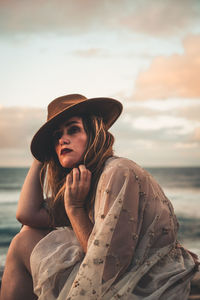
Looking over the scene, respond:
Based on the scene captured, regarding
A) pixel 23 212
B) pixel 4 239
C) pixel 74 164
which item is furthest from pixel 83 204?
pixel 4 239

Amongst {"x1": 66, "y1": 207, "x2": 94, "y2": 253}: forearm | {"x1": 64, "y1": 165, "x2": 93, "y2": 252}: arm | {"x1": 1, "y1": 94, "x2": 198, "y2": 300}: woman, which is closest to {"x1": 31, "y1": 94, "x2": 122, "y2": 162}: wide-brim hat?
{"x1": 1, "y1": 94, "x2": 198, "y2": 300}: woman

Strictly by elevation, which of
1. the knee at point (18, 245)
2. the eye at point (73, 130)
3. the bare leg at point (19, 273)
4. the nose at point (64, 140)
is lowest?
the bare leg at point (19, 273)

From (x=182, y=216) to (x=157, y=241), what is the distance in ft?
36.6

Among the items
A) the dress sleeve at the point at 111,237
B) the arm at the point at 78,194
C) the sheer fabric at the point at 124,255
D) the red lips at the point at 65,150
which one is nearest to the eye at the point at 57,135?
the red lips at the point at 65,150

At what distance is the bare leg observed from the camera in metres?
2.44

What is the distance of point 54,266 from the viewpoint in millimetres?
2131

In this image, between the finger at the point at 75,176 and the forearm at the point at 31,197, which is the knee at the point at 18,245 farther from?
the finger at the point at 75,176

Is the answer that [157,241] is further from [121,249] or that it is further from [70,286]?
[70,286]

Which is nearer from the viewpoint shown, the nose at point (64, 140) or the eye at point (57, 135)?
the nose at point (64, 140)

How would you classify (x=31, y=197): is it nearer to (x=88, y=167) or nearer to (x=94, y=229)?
(x=88, y=167)

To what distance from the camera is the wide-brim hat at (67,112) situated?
253 centimetres

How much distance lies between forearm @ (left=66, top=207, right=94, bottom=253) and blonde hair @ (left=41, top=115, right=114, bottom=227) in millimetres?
69

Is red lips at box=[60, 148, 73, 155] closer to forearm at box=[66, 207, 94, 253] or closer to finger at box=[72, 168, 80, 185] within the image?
finger at box=[72, 168, 80, 185]

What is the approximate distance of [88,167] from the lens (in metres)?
2.44
